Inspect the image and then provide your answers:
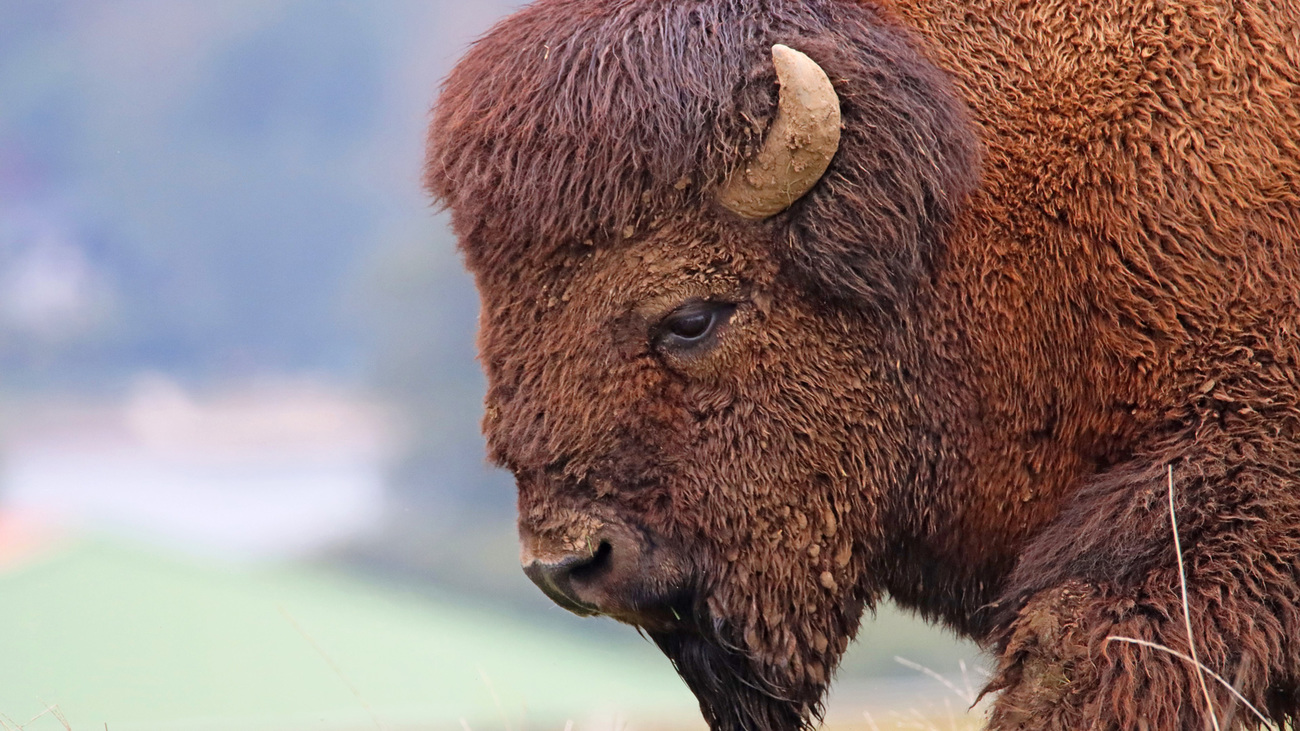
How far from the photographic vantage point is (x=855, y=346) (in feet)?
6.86

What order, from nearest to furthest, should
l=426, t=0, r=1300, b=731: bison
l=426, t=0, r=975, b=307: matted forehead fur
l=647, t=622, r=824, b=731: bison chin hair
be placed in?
l=426, t=0, r=1300, b=731: bison → l=426, t=0, r=975, b=307: matted forehead fur → l=647, t=622, r=824, b=731: bison chin hair

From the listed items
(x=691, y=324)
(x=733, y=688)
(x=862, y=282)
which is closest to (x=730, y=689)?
(x=733, y=688)

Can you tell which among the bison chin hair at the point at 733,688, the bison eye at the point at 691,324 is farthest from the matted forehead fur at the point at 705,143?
the bison chin hair at the point at 733,688

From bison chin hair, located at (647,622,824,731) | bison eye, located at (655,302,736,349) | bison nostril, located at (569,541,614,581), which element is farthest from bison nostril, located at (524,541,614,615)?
bison eye, located at (655,302,736,349)

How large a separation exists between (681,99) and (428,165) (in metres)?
0.53

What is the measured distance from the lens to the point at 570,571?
6.83 ft

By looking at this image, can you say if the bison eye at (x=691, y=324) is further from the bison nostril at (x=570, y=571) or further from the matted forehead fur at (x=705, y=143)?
the bison nostril at (x=570, y=571)

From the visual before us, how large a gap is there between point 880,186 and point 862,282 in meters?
0.16

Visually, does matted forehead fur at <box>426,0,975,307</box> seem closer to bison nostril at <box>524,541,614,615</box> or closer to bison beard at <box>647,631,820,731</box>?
bison nostril at <box>524,541,614,615</box>

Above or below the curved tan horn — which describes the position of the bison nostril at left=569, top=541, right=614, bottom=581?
below

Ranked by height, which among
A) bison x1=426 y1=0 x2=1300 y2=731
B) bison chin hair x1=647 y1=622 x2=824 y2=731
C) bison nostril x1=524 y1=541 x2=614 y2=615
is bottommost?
bison chin hair x1=647 y1=622 x2=824 y2=731

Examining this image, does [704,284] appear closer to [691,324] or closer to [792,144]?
[691,324]

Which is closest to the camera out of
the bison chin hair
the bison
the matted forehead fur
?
the bison

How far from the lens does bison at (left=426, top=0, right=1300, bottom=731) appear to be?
1.91m
